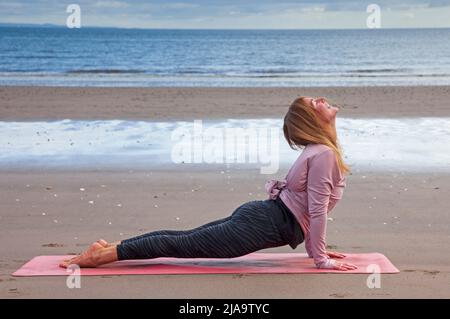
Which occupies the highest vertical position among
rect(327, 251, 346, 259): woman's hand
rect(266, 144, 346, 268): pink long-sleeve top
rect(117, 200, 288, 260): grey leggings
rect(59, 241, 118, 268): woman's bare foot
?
rect(266, 144, 346, 268): pink long-sleeve top

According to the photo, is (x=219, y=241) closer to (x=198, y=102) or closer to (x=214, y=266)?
(x=214, y=266)

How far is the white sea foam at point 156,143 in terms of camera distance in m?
12.4

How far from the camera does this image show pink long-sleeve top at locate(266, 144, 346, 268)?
659 centimetres

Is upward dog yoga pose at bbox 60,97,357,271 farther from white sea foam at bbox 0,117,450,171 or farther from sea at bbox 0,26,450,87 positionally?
sea at bbox 0,26,450,87

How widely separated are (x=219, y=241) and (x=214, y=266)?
0.20m

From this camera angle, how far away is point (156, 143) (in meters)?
14.6

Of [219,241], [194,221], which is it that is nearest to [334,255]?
[219,241]

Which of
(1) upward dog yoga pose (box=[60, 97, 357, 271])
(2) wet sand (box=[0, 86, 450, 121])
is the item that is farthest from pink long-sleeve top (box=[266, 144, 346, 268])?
(2) wet sand (box=[0, 86, 450, 121])

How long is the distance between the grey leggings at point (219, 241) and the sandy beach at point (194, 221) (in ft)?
0.93

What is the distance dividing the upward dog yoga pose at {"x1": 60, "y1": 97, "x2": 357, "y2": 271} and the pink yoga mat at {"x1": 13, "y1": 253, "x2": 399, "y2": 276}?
84mm

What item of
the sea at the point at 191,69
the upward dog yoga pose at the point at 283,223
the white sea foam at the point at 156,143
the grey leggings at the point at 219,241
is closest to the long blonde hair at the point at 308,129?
the upward dog yoga pose at the point at 283,223

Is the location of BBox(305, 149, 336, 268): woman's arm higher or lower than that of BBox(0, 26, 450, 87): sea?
lower

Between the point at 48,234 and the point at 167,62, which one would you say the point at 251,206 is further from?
the point at 167,62
